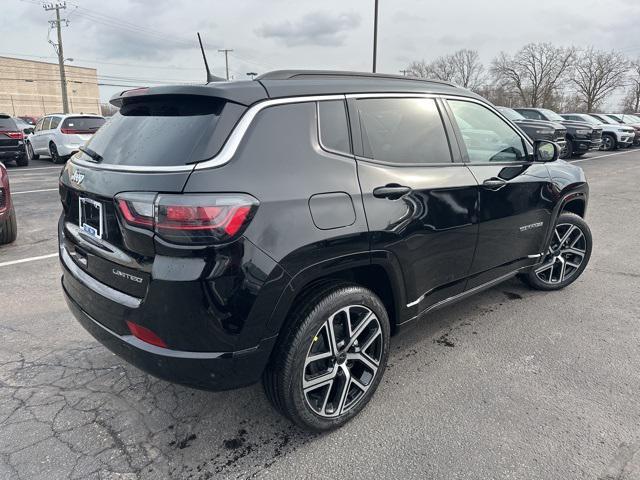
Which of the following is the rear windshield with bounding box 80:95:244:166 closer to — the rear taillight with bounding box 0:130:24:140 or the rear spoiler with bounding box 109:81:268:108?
the rear spoiler with bounding box 109:81:268:108

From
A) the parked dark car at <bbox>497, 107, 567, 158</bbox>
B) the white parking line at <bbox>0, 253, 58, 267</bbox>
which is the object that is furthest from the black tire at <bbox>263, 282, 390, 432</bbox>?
the parked dark car at <bbox>497, 107, 567, 158</bbox>

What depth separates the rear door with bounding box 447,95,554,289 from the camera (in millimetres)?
3180

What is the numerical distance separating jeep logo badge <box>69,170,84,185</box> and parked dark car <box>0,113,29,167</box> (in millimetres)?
13868

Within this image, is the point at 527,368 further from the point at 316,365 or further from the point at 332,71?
the point at 332,71

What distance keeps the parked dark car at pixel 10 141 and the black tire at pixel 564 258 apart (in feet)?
49.2

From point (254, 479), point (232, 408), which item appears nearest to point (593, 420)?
point (254, 479)

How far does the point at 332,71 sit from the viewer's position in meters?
2.70

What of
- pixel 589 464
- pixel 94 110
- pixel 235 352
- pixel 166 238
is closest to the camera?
pixel 166 238

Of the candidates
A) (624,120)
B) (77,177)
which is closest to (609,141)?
(624,120)

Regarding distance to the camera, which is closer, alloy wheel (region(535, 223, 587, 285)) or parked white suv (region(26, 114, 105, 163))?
alloy wheel (region(535, 223, 587, 285))

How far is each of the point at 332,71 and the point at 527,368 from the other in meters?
2.31

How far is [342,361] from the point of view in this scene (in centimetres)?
246

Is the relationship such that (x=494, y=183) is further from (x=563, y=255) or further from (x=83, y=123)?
(x=83, y=123)

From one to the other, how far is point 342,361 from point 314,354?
191mm
